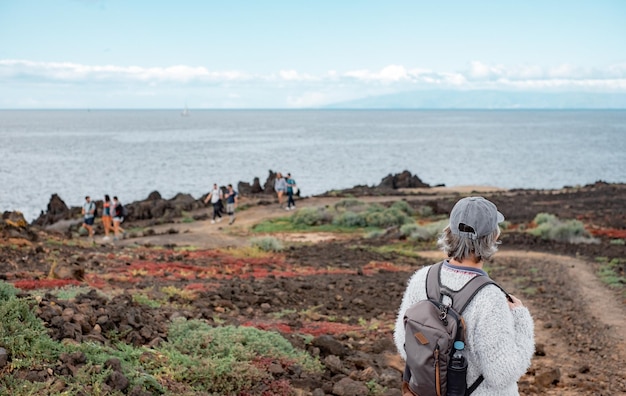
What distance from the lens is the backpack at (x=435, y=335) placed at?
3328mm

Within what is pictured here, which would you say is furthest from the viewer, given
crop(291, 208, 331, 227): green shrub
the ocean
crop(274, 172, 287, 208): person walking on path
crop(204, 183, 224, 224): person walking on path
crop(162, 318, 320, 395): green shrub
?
the ocean

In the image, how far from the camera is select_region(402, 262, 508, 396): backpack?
3.33 metres

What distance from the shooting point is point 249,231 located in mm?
27469

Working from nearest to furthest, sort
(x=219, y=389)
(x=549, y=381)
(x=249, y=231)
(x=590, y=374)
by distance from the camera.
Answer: (x=219, y=389)
(x=549, y=381)
(x=590, y=374)
(x=249, y=231)

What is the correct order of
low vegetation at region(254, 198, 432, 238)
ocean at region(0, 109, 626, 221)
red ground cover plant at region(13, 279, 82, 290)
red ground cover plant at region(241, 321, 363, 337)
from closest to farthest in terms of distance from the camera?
red ground cover plant at region(241, 321, 363, 337), red ground cover plant at region(13, 279, 82, 290), low vegetation at region(254, 198, 432, 238), ocean at region(0, 109, 626, 221)

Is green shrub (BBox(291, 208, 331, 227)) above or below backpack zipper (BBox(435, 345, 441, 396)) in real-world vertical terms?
below

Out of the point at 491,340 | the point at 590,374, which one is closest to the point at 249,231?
the point at 590,374

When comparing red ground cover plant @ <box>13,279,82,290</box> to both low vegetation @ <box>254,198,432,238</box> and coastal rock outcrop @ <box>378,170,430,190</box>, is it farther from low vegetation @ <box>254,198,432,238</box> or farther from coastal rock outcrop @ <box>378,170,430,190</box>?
coastal rock outcrop @ <box>378,170,430,190</box>

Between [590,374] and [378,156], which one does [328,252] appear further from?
[378,156]

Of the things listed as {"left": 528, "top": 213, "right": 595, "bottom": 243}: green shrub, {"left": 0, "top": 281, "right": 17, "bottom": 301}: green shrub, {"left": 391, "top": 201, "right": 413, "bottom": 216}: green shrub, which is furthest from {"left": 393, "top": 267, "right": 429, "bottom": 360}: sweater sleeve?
{"left": 391, "top": 201, "right": 413, "bottom": 216}: green shrub

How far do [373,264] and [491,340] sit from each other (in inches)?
581

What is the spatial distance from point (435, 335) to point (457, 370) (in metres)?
0.23

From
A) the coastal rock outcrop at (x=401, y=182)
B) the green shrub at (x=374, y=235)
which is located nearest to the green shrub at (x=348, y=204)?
the green shrub at (x=374, y=235)

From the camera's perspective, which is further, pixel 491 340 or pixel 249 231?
pixel 249 231
